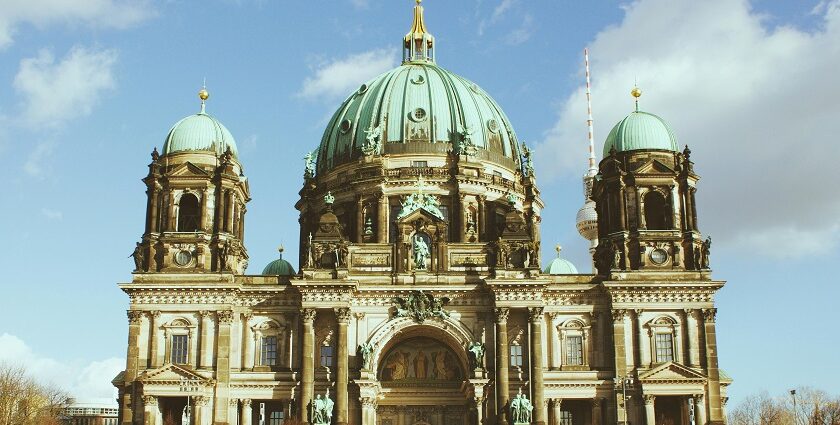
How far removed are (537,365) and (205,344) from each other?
21150 mm

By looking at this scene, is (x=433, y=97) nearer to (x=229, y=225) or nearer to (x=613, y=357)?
(x=229, y=225)

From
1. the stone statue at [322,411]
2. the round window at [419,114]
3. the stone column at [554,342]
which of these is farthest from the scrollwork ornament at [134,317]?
the stone column at [554,342]

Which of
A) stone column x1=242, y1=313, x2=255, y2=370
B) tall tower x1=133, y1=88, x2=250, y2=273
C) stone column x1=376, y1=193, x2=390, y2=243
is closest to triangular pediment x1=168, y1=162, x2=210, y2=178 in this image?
tall tower x1=133, y1=88, x2=250, y2=273

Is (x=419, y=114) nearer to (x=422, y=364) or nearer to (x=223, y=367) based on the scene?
(x=422, y=364)

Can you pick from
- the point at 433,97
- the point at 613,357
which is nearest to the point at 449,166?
the point at 433,97

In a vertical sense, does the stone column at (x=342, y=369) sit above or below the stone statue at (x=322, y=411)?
above

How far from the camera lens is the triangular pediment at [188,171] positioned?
233ft

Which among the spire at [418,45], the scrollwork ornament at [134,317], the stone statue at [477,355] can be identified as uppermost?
the spire at [418,45]

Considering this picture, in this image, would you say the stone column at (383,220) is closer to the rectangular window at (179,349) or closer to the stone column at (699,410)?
the rectangular window at (179,349)

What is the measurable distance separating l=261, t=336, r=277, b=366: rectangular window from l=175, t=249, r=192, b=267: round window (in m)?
7.34

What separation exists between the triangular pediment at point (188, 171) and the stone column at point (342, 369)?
13.3 m

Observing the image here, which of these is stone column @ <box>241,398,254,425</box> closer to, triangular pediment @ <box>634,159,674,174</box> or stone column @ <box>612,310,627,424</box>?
stone column @ <box>612,310,627,424</box>

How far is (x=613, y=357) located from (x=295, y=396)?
2043 cm

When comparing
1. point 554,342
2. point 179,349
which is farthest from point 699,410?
point 179,349
